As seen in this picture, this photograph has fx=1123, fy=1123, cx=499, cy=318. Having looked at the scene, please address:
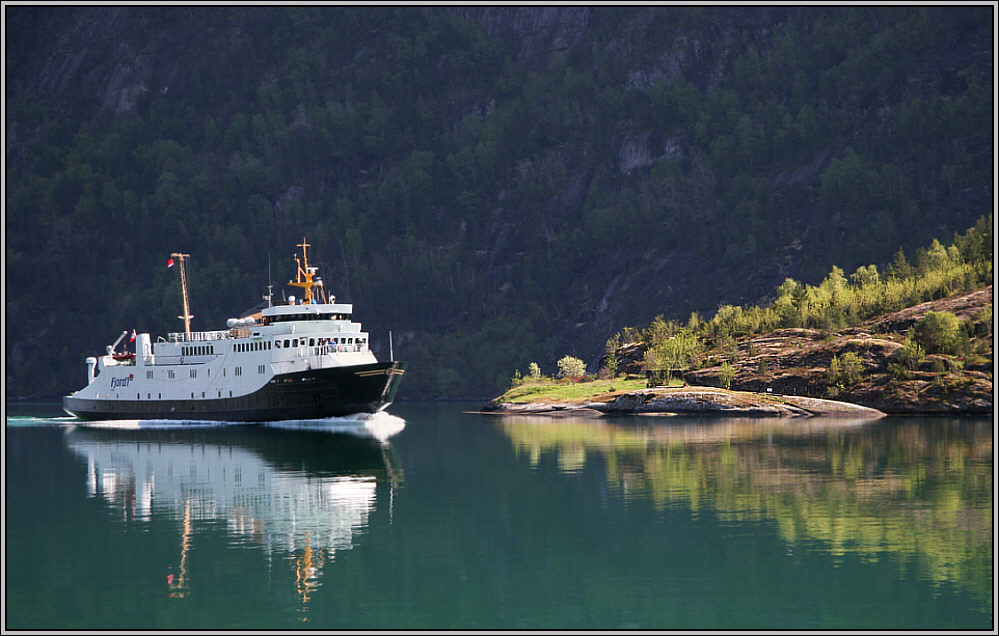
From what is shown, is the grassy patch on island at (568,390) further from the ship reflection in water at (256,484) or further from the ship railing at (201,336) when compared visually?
the ship railing at (201,336)

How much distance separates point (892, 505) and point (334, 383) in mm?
69248

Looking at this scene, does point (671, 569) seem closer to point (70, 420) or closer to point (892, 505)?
point (892, 505)

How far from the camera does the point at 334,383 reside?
108 m

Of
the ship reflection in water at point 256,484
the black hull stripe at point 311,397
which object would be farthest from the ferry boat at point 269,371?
the ship reflection in water at point 256,484

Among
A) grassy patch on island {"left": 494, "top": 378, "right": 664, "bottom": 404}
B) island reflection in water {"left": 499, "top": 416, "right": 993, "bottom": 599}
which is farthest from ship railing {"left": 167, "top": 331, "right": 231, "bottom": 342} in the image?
grassy patch on island {"left": 494, "top": 378, "right": 664, "bottom": 404}

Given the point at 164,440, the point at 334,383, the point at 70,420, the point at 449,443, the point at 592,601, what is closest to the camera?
the point at 592,601

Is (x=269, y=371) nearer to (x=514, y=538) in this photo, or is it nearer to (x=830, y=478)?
(x=830, y=478)

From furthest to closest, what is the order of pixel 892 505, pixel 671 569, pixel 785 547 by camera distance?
1. pixel 892 505
2. pixel 785 547
3. pixel 671 569

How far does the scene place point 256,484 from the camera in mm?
58781

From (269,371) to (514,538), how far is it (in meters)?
71.3

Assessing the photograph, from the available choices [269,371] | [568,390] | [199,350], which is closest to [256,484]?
[269,371]

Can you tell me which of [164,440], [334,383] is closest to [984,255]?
[334,383]

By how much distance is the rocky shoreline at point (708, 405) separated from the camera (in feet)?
371

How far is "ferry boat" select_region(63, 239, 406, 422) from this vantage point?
108 meters
